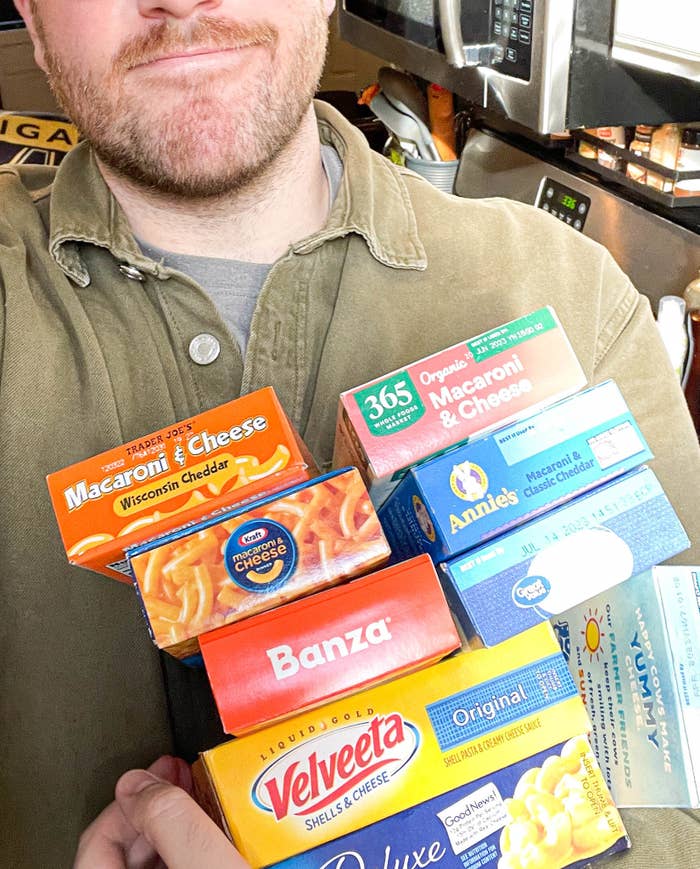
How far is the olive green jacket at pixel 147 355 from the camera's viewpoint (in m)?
0.91

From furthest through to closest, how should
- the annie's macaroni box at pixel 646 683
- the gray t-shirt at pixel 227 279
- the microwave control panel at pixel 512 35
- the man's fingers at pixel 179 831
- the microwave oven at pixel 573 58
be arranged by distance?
the microwave control panel at pixel 512 35 < the microwave oven at pixel 573 58 < the gray t-shirt at pixel 227 279 < the annie's macaroni box at pixel 646 683 < the man's fingers at pixel 179 831

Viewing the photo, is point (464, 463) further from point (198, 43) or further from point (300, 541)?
point (198, 43)

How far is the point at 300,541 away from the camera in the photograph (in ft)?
2.14

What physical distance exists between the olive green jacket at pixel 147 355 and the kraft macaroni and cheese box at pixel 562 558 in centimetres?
25

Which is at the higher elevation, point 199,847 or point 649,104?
point 649,104

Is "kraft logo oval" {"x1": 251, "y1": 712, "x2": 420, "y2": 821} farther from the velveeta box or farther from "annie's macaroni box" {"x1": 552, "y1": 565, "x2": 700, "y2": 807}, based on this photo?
"annie's macaroni box" {"x1": 552, "y1": 565, "x2": 700, "y2": 807}

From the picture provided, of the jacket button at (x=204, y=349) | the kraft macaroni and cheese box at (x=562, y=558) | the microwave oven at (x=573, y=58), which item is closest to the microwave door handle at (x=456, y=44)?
the microwave oven at (x=573, y=58)

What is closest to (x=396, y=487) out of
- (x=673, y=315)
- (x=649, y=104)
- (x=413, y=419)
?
(x=413, y=419)

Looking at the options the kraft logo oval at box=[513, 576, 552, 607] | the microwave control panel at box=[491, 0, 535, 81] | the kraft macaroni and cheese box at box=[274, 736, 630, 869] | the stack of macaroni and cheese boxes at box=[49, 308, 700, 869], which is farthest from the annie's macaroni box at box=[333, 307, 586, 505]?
the microwave control panel at box=[491, 0, 535, 81]

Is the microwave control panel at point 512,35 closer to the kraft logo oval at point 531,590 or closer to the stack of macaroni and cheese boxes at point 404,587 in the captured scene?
the stack of macaroni and cheese boxes at point 404,587

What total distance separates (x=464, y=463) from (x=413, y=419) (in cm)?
5

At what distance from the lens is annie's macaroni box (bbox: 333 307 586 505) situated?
68 centimetres

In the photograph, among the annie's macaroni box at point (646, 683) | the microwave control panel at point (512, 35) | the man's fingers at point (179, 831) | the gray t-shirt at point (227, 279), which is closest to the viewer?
the man's fingers at point (179, 831)

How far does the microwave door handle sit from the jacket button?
2.80 ft
